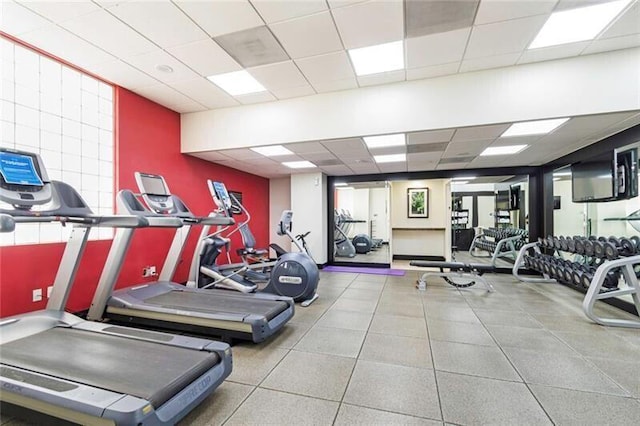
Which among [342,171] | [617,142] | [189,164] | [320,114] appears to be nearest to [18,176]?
[189,164]

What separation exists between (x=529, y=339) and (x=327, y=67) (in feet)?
12.5

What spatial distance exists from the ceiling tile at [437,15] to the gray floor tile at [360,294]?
3.57 meters

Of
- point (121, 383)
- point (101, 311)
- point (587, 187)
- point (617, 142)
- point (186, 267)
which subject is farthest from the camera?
point (186, 267)

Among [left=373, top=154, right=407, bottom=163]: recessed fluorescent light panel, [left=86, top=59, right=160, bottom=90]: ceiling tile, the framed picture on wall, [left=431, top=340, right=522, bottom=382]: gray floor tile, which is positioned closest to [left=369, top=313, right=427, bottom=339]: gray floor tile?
[left=431, top=340, right=522, bottom=382]: gray floor tile

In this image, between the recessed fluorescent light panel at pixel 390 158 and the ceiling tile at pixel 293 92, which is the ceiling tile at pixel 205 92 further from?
the recessed fluorescent light panel at pixel 390 158

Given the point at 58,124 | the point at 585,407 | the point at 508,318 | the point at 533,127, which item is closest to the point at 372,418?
the point at 585,407

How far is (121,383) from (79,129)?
11.2ft

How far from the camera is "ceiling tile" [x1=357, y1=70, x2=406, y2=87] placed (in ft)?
11.6

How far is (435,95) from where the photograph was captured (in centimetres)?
367

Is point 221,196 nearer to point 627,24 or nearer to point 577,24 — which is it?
point 577,24

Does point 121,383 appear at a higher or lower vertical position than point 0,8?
lower

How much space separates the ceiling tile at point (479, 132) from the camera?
12.1 ft

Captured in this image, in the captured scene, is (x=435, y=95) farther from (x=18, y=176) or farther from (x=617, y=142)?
(x=18, y=176)

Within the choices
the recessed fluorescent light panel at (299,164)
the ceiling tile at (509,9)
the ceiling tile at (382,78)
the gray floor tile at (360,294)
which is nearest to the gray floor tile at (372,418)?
the gray floor tile at (360,294)
